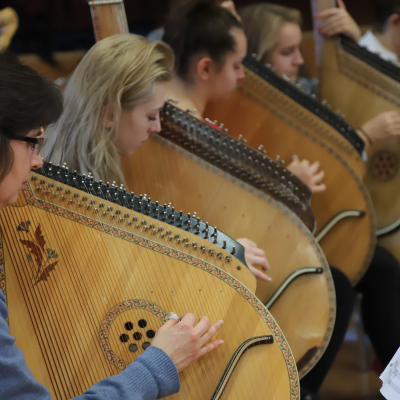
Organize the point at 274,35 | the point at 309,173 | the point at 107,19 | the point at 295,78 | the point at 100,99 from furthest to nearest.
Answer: the point at 295,78 < the point at 274,35 < the point at 309,173 < the point at 107,19 < the point at 100,99

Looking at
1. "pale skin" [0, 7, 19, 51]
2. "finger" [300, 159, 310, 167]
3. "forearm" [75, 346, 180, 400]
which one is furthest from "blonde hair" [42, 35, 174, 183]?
"finger" [300, 159, 310, 167]

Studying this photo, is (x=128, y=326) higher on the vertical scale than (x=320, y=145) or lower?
higher

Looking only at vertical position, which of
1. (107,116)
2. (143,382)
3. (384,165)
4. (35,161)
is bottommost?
(384,165)

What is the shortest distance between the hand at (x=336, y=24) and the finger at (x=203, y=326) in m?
1.85

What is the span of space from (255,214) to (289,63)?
128cm

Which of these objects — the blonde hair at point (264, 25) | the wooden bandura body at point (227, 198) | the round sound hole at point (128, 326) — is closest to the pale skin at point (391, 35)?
the blonde hair at point (264, 25)

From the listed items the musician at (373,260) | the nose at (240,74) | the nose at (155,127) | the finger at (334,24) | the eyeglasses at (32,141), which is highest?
the eyeglasses at (32,141)

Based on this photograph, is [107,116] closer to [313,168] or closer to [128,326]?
[128,326]

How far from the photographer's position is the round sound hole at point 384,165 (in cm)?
285

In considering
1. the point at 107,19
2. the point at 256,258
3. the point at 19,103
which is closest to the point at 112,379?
the point at 19,103

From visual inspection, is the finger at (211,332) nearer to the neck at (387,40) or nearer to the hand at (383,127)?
the hand at (383,127)

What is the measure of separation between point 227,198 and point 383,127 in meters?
1.05

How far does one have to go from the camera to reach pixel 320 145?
259cm

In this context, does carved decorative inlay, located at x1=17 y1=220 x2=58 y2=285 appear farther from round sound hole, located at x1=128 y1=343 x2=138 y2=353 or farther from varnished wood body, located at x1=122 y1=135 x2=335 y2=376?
varnished wood body, located at x1=122 y1=135 x2=335 y2=376
